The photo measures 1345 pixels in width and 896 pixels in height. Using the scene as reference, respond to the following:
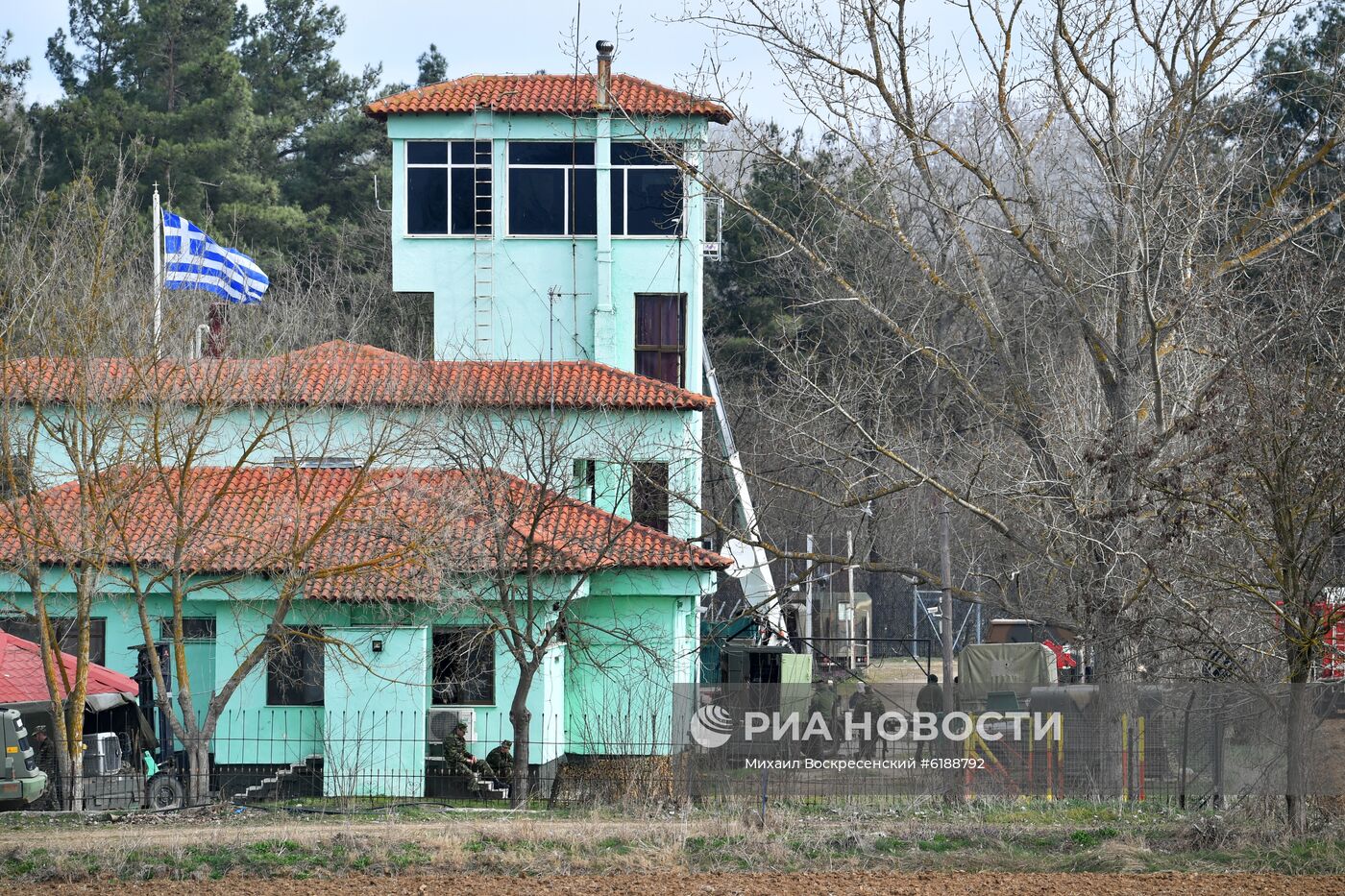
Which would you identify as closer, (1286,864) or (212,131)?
(1286,864)

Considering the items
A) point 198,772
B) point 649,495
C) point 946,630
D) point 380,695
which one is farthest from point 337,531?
Answer: point 946,630

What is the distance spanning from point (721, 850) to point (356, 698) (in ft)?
37.6

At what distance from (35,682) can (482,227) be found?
15.2 meters

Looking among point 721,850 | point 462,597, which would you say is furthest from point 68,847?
point 462,597

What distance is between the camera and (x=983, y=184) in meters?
23.0

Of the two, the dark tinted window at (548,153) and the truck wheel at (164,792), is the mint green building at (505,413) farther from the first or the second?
the truck wheel at (164,792)

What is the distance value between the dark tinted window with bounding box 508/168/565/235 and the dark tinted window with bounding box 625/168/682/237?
163 centimetres

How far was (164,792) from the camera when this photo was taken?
21.7m

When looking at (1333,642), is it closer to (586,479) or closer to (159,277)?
(586,479)

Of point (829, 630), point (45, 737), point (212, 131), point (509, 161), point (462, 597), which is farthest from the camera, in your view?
point (212, 131)

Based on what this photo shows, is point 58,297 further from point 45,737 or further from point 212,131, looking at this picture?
point 212,131

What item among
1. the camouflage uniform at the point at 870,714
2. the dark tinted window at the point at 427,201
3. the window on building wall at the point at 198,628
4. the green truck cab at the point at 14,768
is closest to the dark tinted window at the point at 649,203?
the dark tinted window at the point at 427,201

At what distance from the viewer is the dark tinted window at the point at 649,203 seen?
34.4m

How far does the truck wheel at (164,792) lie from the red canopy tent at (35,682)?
8.56 feet
